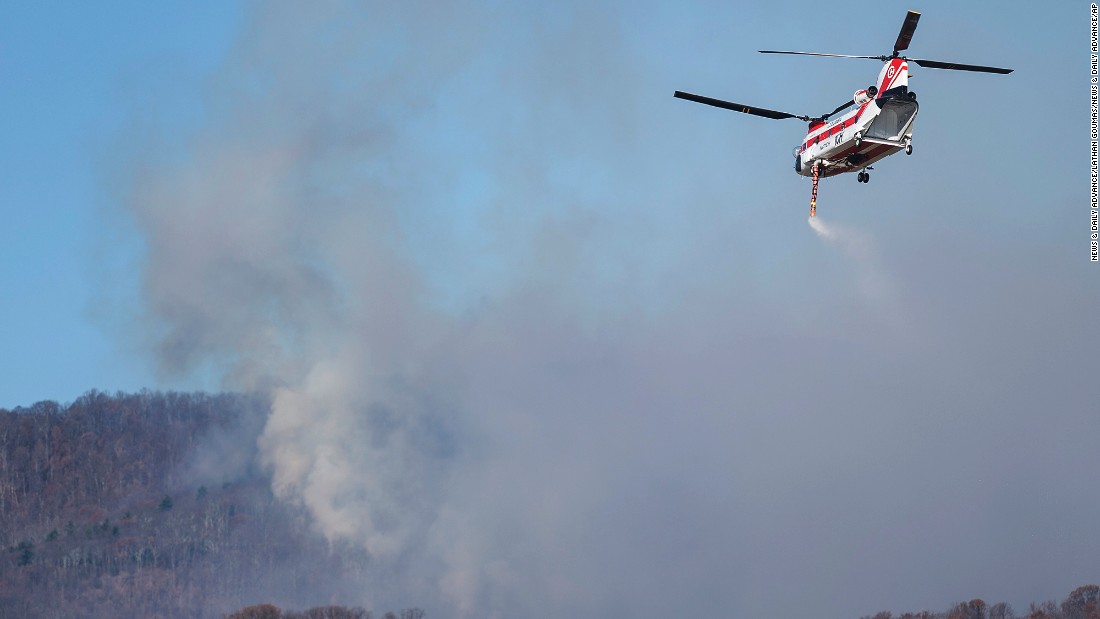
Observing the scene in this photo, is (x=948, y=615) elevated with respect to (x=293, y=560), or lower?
lower

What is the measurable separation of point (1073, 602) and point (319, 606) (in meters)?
92.9

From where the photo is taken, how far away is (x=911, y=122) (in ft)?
233

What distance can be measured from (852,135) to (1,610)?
468 ft

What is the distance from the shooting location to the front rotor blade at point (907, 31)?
66188mm

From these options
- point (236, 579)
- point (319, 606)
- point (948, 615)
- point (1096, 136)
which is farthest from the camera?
point (236, 579)

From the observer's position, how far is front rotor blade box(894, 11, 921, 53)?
66.2 meters

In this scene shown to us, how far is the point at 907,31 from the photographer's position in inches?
2665

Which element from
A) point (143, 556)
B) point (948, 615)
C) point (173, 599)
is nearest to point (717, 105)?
point (948, 615)

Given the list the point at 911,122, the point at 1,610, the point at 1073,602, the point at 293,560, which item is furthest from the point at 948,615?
the point at 1,610

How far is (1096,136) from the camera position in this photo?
268 feet

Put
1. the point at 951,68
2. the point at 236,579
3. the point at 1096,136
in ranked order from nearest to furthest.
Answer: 1. the point at 951,68
2. the point at 1096,136
3. the point at 236,579

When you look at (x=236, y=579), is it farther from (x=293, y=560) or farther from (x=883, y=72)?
(x=883, y=72)

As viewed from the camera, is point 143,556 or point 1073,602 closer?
point 1073,602

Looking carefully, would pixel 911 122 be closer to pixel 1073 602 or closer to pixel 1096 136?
pixel 1096 136
